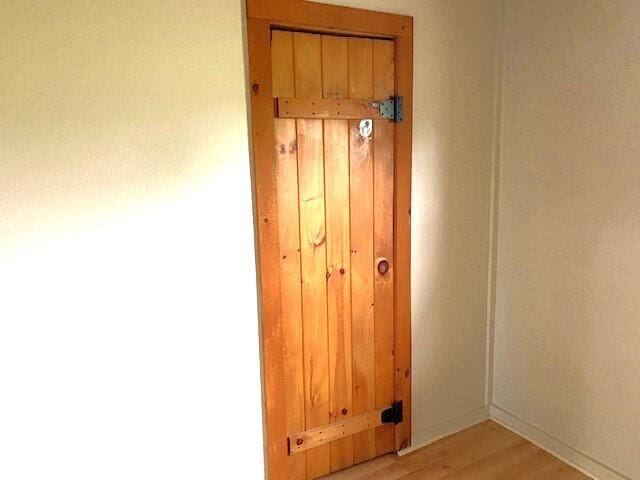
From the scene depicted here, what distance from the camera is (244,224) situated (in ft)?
5.95

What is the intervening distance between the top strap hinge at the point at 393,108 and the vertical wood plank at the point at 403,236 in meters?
0.02

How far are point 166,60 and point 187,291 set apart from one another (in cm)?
78

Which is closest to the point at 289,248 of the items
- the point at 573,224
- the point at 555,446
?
the point at 573,224

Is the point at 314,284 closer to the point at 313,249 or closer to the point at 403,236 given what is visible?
the point at 313,249

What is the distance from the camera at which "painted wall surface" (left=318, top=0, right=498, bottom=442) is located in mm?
2148

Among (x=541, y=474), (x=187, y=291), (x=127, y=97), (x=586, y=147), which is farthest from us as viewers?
(x=541, y=474)

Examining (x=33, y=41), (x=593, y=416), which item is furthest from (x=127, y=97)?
(x=593, y=416)

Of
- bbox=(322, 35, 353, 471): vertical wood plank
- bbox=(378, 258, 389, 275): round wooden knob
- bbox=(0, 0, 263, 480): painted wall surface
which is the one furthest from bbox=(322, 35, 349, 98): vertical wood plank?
bbox=(378, 258, 389, 275): round wooden knob

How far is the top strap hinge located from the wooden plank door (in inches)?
1.2

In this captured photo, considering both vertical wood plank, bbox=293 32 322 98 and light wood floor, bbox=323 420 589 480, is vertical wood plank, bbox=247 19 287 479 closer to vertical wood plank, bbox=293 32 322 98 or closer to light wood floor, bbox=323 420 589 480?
vertical wood plank, bbox=293 32 322 98

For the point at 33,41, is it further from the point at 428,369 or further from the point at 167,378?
the point at 428,369

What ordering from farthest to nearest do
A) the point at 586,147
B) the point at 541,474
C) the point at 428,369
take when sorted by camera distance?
the point at 428,369, the point at 541,474, the point at 586,147

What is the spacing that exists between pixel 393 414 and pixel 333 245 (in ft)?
2.85

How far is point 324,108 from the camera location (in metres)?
1.88
